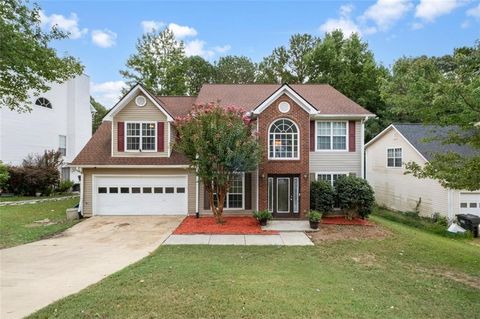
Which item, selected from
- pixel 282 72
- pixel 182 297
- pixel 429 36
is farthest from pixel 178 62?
pixel 182 297

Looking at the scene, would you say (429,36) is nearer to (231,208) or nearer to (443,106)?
(443,106)

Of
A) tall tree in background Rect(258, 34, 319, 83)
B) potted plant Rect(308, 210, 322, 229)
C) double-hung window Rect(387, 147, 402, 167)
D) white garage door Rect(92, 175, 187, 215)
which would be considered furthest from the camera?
tall tree in background Rect(258, 34, 319, 83)

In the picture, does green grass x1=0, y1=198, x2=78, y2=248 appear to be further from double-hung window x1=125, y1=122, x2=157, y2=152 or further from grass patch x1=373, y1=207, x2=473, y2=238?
grass patch x1=373, y1=207, x2=473, y2=238

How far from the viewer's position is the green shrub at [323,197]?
47.5 feet

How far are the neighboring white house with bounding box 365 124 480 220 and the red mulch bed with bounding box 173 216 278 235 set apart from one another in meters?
10.6

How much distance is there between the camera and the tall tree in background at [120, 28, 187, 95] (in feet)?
99.8

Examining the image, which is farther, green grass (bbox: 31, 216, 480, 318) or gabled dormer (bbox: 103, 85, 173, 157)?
gabled dormer (bbox: 103, 85, 173, 157)

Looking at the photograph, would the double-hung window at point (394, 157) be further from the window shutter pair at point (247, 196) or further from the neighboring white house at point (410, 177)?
the window shutter pair at point (247, 196)

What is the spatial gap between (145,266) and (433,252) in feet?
31.5

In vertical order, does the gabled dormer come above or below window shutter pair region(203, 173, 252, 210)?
above

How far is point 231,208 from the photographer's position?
50.7 feet

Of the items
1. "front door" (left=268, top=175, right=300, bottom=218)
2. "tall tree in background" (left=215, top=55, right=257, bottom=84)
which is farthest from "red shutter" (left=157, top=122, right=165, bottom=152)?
"tall tree in background" (left=215, top=55, right=257, bottom=84)

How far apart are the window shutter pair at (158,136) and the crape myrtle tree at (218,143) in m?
2.98

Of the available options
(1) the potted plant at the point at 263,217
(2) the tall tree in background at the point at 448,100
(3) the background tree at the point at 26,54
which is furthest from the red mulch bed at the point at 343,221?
(3) the background tree at the point at 26,54
